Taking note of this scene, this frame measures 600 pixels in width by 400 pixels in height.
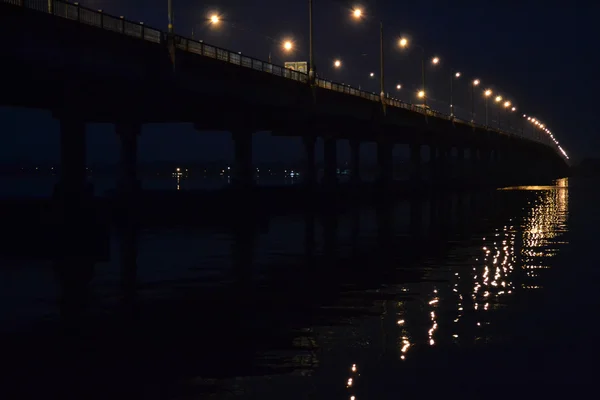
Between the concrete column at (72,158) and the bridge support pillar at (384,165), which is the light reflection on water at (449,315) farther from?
the bridge support pillar at (384,165)

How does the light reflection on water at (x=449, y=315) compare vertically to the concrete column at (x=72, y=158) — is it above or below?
below

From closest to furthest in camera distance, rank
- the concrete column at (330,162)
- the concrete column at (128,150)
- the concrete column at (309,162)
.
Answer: the concrete column at (128,150)
the concrete column at (309,162)
the concrete column at (330,162)

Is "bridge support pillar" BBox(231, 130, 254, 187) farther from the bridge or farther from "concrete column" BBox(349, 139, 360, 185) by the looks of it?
"concrete column" BBox(349, 139, 360, 185)

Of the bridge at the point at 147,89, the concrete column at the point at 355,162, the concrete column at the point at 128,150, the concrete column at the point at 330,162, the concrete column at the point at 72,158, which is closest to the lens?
the bridge at the point at 147,89

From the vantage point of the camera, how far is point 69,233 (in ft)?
125

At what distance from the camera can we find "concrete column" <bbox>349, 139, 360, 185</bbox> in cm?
11362

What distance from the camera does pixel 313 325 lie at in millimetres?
17328

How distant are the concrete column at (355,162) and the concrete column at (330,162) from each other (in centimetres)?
504

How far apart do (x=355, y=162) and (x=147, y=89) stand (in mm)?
69282

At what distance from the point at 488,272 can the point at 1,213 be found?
74.7 ft

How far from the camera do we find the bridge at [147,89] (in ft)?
144

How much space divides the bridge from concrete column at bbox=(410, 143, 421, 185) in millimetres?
17583

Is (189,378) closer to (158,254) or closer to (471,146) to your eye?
(158,254)

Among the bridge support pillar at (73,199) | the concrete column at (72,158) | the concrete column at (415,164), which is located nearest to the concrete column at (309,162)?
the concrete column at (415,164)
